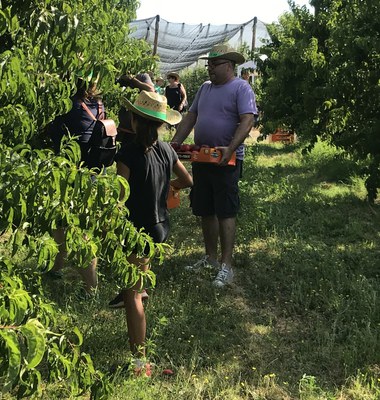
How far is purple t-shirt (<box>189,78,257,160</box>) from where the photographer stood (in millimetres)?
3775

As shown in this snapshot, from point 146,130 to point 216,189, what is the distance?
1453 millimetres

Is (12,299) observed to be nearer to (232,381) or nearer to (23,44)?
(23,44)

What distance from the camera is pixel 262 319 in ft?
10.8

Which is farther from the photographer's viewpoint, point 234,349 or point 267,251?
point 267,251

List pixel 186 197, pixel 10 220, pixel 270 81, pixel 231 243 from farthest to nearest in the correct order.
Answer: pixel 270 81, pixel 186 197, pixel 231 243, pixel 10 220

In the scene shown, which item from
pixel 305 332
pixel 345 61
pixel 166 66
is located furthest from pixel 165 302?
pixel 166 66

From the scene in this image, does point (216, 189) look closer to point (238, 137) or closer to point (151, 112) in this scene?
point (238, 137)

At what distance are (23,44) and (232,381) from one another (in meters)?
1.91

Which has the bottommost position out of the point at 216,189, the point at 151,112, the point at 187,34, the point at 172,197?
the point at 216,189

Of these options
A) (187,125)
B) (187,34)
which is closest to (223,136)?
(187,125)

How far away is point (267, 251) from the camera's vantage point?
4.51 m

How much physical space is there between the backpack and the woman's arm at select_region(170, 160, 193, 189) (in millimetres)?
432

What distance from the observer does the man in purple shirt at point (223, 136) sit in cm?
377

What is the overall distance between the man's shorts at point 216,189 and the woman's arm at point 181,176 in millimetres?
813
